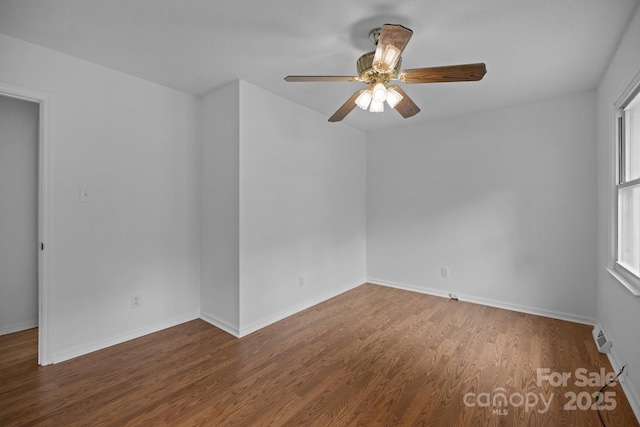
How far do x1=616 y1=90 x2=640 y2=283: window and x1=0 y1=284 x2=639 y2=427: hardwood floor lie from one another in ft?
2.73

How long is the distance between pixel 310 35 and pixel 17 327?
3.81 meters

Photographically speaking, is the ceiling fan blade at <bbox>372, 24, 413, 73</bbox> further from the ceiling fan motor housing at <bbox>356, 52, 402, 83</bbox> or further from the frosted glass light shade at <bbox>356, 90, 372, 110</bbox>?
the frosted glass light shade at <bbox>356, 90, 372, 110</bbox>

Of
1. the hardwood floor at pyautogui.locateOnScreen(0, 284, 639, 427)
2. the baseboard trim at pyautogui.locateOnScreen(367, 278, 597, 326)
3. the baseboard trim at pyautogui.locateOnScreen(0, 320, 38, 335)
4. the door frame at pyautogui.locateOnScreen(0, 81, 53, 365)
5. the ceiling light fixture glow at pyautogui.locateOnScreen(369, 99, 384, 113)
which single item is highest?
the ceiling light fixture glow at pyautogui.locateOnScreen(369, 99, 384, 113)

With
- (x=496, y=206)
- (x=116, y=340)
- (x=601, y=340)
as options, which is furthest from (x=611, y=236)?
(x=116, y=340)

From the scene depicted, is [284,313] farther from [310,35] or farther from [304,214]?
[310,35]

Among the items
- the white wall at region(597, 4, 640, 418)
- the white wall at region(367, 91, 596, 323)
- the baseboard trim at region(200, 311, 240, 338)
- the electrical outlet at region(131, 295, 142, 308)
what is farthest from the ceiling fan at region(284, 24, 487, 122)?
the electrical outlet at region(131, 295, 142, 308)

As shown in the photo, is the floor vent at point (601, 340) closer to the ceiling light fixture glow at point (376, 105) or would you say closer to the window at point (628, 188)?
the window at point (628, 188)

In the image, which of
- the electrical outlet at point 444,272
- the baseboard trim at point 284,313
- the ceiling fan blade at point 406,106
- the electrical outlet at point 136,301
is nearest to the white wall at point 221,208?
the baseboard trim at point 284,313

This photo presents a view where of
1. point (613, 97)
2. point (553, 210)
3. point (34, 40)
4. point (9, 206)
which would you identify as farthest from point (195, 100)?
point (553, 210)

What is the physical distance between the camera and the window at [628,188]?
1993mm

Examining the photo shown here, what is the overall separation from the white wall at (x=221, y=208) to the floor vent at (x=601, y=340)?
10.00 ft

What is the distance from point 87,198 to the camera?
2.43 meters

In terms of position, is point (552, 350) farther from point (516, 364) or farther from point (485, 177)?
point (485, 177)

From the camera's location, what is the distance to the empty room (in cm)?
182
